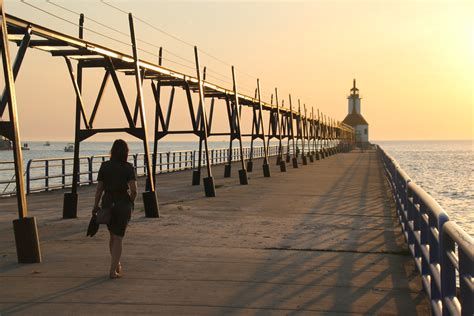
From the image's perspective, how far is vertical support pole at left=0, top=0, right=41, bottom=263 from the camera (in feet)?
27.8

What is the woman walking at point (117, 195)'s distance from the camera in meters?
7.33

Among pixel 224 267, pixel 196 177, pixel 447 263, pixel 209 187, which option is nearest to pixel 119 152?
pixel 224 267

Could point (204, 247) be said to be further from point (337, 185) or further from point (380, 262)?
point (337, 185)

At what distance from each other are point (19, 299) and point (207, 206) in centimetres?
988

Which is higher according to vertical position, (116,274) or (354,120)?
(354,120)

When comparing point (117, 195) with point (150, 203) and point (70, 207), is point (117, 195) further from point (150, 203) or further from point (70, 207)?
point (70, 207)

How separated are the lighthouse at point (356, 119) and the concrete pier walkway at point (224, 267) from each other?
416 ft

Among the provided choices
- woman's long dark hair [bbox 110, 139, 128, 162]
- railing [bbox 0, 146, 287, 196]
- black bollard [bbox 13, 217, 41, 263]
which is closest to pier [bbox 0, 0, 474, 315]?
black bollard [bbox 13, 217, 41, 263]

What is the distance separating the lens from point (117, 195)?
7.41 meters

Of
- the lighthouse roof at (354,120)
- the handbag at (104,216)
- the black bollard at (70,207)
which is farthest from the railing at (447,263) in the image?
the lighthouse roof at (354,120)

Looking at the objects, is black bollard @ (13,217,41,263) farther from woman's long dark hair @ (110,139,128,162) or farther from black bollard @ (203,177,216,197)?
black bollard @ (203,177,216,197)

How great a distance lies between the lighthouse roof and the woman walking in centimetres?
13930

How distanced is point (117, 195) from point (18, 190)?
190 cm

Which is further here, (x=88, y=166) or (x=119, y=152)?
(x=88, y=166)
